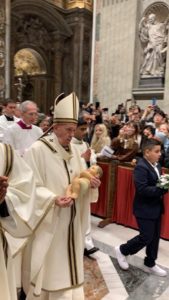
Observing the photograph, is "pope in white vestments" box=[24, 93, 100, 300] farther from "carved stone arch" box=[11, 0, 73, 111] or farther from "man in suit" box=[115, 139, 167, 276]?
"carved stone arch" box=[11, 0, 73, 111]

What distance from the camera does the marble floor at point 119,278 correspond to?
3.15 m

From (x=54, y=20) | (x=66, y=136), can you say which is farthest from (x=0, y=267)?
(x=54, y=20)

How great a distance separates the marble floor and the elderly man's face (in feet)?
5.13

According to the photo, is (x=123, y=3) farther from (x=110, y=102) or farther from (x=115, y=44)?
(x=110, y=102)

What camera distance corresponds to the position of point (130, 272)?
364cm

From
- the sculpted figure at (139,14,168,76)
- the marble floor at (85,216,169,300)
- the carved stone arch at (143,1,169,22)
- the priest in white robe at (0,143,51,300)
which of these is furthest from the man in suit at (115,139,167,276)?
the carved stone arch at (143,1,169,22)

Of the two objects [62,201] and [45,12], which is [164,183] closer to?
[62,201]

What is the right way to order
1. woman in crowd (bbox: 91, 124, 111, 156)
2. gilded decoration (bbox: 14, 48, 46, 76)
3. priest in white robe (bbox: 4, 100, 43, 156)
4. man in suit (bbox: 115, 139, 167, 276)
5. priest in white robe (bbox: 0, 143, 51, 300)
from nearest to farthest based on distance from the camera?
priest in white robe (bbox: 0, 143, 51, 300), man in suit (bbox: 115, 139, 167, 276), priest in white robe (bbox: 4, 100, 43, 156), woman in crowd (bbox: 91, 124, 111, 156), gilded decoration (bbox: 14, 48, 46, 76)

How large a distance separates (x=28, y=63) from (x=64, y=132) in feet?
59.9

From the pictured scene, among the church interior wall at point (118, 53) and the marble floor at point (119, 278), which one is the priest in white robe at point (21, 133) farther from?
the church interior wall at point (118, 53)

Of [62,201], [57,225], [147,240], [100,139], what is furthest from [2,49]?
[62,201]

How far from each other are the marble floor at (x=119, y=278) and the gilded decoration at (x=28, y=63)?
52.9 ft

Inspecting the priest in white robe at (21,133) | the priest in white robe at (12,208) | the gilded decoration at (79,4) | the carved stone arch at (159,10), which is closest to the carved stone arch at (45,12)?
the gilded decoration at (79,4)

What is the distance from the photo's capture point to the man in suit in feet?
10.7
